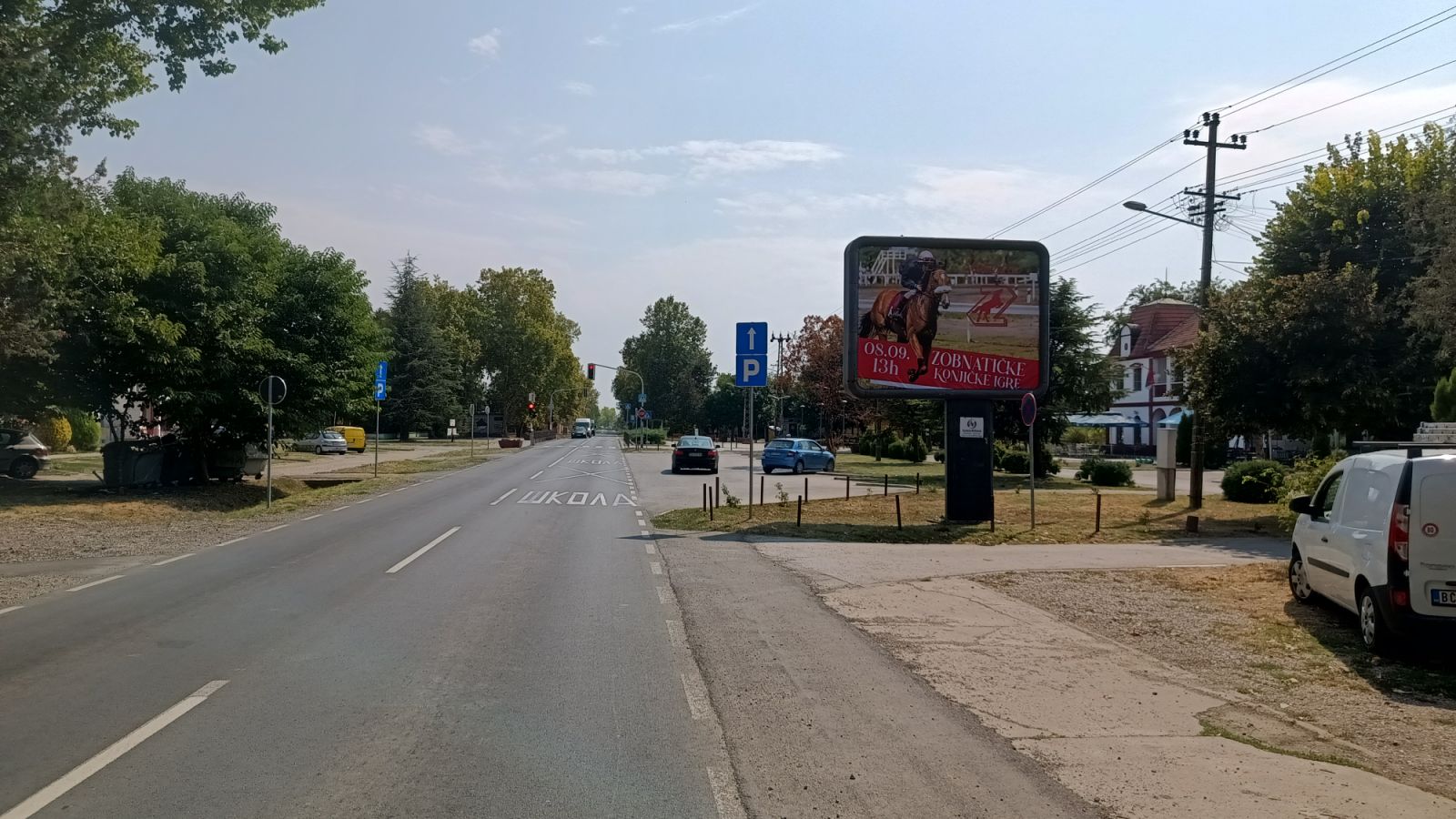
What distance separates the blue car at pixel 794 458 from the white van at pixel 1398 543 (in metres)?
33.7

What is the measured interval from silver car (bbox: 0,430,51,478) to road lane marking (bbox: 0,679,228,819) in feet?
96.1

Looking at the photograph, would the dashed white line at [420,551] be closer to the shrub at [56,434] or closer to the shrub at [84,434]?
the shrub at [56,434]

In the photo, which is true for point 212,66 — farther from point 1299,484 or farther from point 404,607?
point 1299,484

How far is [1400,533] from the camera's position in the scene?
845 centimetres

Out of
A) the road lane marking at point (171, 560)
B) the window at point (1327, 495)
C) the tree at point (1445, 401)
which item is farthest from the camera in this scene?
the tree at point (1445, 401)

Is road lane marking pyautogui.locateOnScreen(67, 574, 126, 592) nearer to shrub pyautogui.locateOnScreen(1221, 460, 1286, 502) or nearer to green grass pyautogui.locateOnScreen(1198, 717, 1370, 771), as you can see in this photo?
green grass pyautogui.locateOnScreen(1198, 717, 1370, 771)

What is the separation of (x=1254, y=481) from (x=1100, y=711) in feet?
75.6

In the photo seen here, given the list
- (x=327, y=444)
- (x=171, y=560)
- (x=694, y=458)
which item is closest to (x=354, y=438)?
(x=327, y=444)

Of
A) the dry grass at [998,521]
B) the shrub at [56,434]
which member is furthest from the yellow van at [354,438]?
the dry grass at [998,521]

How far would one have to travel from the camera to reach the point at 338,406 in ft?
96.2

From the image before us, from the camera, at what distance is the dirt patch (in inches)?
247

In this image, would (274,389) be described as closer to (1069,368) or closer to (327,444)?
(1069,368)

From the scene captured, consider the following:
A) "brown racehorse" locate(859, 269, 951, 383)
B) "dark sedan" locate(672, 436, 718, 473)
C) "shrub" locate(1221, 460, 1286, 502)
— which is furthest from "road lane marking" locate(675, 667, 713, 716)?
"dark sedan" locate(672, 436, 718, 473)

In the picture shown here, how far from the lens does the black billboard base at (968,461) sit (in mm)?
20531
